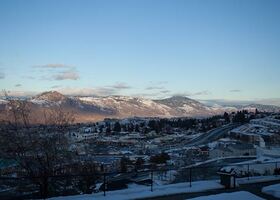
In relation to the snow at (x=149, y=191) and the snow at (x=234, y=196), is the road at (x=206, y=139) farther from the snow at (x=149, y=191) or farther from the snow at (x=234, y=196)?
the snow at (x=234, y=196)

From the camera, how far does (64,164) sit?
72.2 feet

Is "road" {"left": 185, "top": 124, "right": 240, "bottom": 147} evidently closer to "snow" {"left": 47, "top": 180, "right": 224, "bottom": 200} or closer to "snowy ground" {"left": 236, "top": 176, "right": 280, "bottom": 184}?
"snowy ground" {"left": 236, "top": 176, "right": 280, "bottom": 184}

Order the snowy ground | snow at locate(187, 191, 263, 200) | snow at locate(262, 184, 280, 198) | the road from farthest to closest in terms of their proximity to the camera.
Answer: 1. the road
2. the snowy ground
3. snow at locate(262, 184, 280, 198)
4. snow at locate(187, 191, 263, 200)

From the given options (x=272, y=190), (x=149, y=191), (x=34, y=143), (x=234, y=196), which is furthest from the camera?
(x=34, y=143)

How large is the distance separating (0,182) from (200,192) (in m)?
11.0

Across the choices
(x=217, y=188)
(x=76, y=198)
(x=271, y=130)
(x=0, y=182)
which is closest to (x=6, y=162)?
(x=0, y=182)

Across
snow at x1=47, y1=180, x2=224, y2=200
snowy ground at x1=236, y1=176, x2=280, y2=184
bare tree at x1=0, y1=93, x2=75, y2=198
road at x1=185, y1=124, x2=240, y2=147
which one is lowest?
road at x1=185, y1=124, x2=240, y2=147

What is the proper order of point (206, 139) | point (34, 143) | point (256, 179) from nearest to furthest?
point (34, 143) → point (256, 179) → point (206, 139)

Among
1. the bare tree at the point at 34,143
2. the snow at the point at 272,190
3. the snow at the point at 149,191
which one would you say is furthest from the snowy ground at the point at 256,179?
the bare tree at the point at 34,143

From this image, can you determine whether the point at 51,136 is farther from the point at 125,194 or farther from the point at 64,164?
the point at 125,194

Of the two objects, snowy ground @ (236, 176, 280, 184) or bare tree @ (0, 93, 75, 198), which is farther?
snowy ground @ (236, 176, 280, 184)

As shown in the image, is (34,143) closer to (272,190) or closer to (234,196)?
(234,196)

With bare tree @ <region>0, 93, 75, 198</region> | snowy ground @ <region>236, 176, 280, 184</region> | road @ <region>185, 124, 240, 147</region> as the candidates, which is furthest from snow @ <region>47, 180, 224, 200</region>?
road @ <region>185, 124, 240, 147</region>

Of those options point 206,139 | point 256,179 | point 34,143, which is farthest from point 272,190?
point 206,139
